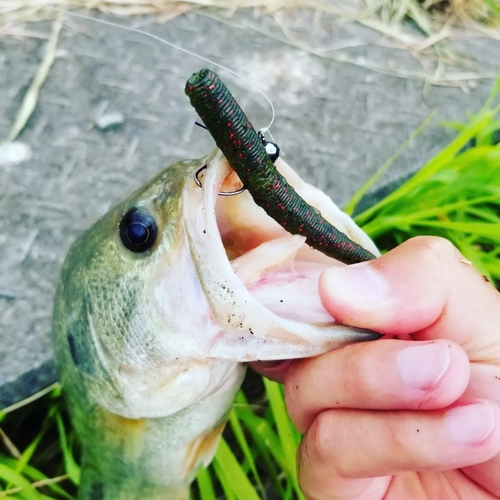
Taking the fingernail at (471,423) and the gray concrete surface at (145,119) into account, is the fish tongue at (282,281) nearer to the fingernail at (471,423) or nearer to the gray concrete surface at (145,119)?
the fingernail at (471,423)

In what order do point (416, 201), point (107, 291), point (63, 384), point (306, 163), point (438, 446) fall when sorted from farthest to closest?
point (306, 163) → point (416, 201) → point (63, 384) → point (107, 291) → point (438, 446)

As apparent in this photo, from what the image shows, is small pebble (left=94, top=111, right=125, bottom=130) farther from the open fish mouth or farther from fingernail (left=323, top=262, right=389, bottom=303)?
fingernail (left=323, top=262, right=389, bottom=303)

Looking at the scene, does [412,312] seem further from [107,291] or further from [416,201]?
[416,201]

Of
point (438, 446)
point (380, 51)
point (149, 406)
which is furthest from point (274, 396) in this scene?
point (380, 51)

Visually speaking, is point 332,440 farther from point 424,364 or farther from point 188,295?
point 188,295

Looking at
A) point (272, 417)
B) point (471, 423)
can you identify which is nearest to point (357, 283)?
point (471, 423)

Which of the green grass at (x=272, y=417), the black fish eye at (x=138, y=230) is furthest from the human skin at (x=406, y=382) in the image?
the green grass at (x=272, y=417)
